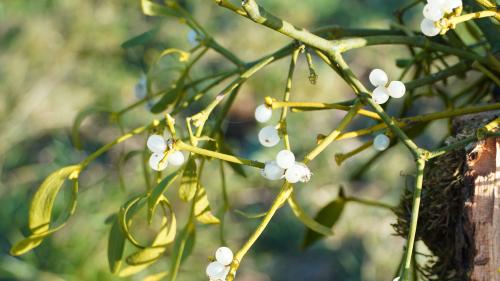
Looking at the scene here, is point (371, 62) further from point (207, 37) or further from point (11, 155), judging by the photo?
point (207, 37)

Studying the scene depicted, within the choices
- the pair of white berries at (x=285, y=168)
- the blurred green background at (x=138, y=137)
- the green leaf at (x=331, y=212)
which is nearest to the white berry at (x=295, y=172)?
the pair of white berries at (x=285, y=168)

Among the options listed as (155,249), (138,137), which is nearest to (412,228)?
(155,249)

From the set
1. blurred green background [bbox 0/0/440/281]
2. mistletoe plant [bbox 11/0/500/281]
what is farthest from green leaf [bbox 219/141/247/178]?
blurred green background [bbox 0/0/440/281]

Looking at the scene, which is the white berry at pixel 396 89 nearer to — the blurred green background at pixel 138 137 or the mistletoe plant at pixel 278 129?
the mistletoe plant at pixel 278 129

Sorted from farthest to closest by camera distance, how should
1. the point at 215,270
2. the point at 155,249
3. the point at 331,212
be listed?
the point at 331,212 → the point at 155,249 → the point at 215,270

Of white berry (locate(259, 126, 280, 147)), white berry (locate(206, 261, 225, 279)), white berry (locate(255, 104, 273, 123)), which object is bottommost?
white berry (locate(206, 261, 225, 279))

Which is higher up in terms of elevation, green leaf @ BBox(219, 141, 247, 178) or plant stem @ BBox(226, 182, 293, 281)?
green leaf @ BBox(219, 141, 247, 178)

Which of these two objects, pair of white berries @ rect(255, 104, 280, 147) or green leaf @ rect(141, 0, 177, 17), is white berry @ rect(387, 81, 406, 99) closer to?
pair of white berries @ rect(255, 104, 280, 147)

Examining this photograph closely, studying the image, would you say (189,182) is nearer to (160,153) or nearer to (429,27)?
(160,153)
